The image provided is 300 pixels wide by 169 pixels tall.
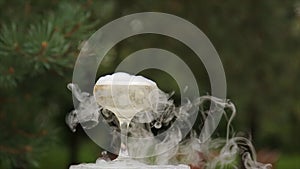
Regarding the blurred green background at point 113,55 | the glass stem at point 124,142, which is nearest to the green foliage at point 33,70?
the blurred green background at point 113,55

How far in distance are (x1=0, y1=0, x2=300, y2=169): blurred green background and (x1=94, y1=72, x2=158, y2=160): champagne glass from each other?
51cm

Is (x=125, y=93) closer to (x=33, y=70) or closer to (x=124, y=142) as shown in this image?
(x=124, y=142)

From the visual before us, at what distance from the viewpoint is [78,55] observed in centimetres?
220

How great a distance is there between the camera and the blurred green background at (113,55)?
221 centimetres

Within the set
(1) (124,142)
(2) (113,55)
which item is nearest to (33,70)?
(1) (124,142)

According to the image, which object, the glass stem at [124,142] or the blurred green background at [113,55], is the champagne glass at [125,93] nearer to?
the glass stem at [124,142]

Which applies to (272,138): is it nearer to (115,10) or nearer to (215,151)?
(115,10)

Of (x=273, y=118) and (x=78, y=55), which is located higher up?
(x=273, y=118)

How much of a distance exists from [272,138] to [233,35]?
20.9ft

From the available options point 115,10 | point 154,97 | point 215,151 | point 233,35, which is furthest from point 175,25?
point 154,97

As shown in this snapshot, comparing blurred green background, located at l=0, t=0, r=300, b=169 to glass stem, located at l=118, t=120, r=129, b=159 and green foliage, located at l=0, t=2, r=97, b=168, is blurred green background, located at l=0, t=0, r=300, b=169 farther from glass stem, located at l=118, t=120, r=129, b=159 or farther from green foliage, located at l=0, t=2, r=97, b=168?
glass stem, located at l=118, t=120, r=129, b=159

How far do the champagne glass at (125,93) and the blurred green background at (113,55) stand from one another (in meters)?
0.51

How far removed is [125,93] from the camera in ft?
4.00

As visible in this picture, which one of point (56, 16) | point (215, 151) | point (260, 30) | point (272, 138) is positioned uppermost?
point (272, 138)
